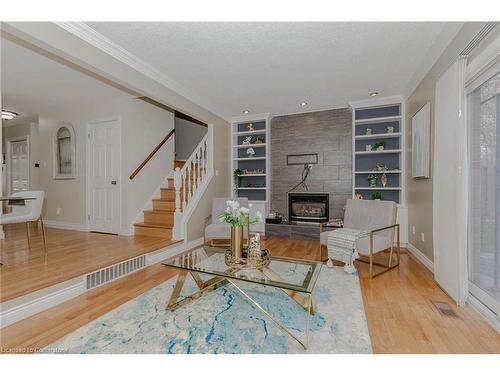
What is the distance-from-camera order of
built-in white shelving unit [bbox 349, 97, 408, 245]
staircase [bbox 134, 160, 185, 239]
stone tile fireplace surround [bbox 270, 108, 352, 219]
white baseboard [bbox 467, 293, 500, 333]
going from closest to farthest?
white baseboard [bbox 467, 293, 500, 333] < staircase [bbox 134, 160, 185, 239] < built-in white shelving unit [bbox 349, 97, 408, 245] < stone tile fireplace surround [bbox 270, 108, 352, 219]

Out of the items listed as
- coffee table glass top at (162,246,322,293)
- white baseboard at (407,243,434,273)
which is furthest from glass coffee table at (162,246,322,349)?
white baseboard at (407,243,434,273)

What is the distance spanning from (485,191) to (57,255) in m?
4.78

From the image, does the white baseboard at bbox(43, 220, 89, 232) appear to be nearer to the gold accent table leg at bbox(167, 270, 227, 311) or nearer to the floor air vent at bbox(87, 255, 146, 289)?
the floor air vent at bbox(87, 255, 146, 289)

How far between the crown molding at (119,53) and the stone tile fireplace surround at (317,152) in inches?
91.5

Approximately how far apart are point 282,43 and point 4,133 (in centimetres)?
824

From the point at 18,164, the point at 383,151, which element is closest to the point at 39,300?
the point at 383,151

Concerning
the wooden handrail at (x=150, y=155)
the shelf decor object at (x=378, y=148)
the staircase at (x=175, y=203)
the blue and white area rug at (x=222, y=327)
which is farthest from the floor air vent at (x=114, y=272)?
the shelf decor object at (x=378, y=148)

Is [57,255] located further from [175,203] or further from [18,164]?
[18,164]

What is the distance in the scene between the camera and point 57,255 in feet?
10.3

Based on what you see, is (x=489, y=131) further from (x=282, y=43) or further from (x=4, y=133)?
(x=4, y=133)

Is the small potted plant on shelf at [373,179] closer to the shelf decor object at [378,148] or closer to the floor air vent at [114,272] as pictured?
the shelf decor object at [378,148]

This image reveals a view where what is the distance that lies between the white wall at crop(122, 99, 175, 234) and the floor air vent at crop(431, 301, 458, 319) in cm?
454

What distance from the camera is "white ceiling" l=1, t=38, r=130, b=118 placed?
3.08m

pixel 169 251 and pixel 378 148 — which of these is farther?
pixel 378 148
